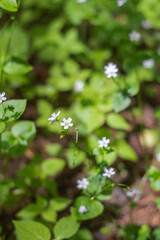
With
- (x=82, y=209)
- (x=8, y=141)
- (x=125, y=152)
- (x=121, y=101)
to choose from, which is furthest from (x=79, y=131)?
(x=82, y=209)

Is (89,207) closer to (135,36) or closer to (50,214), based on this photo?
(50,214)

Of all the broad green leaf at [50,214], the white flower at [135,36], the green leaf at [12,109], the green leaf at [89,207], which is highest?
the green leaf at [12,109]

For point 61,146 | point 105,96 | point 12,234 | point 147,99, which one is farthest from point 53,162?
point 147,99

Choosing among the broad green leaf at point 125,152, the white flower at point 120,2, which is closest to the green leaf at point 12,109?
the broad green leaf at point 125,152

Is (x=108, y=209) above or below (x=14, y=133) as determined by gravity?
below

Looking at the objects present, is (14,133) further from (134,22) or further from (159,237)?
(134,22)

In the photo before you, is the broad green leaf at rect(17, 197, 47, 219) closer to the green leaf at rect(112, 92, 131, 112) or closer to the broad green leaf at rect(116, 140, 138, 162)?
the broad green leaf at rect(116, 140, 138, 162)

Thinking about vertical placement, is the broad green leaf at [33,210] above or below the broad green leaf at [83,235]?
above

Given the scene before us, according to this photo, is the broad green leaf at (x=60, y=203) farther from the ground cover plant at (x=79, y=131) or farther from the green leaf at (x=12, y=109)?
the green leaf at (x=12, y=109)
